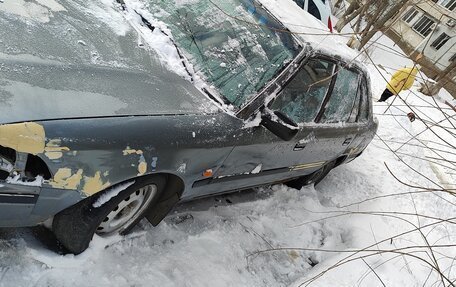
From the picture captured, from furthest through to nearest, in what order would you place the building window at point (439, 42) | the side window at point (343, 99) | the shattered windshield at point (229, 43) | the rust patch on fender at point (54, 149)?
the building window at point (439, 42) < the side window at point (343, 99) < the shattered windshield at point (229, 43) < the rust patch on fender at point (54, 149)

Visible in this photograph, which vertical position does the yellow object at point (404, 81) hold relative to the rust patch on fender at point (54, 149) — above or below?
above

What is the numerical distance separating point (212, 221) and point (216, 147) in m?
1.05

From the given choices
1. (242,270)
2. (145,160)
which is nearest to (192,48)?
(145,160)

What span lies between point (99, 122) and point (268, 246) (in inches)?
83.1

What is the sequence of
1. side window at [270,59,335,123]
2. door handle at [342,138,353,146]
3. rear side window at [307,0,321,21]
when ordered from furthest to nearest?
1. rear side window at [307,0,321,21]
2. door handle at [342,138,353,146]
3. side window at [270,59,335,123]

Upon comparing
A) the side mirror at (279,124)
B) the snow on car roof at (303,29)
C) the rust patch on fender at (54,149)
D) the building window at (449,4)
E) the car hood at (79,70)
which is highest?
the building window at (449,4)

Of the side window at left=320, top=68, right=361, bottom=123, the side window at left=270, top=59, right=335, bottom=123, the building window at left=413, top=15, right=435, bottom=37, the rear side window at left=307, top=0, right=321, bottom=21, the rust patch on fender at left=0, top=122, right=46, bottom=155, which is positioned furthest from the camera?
the building window at left=413, top=15, right=435, bottom=37

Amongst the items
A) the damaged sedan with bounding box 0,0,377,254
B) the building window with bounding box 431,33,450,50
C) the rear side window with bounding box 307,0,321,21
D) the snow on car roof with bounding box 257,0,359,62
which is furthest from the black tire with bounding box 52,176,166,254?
the building window with bounding box 431,33,450,50

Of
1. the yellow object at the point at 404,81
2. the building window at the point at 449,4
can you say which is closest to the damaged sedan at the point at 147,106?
the yellow object at the point at 404,81

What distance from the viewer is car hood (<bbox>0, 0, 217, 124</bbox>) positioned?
6.20 feet

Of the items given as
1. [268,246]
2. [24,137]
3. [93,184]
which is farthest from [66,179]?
[268,246]

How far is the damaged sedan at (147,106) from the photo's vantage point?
190 cm

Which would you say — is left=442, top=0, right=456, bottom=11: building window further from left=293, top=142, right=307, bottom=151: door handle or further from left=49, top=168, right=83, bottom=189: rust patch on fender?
left=49, top=168, right=83, bottom=189: rust patch on fender

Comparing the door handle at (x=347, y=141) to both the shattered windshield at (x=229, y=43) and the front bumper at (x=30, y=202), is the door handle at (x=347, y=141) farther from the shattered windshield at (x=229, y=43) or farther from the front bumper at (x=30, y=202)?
the front bumper at (x=30, y=202)
